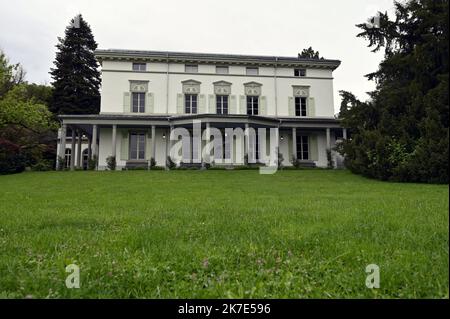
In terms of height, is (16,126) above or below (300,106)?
below

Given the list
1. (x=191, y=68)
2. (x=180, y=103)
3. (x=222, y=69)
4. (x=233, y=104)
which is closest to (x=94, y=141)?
(x=180, y=103)

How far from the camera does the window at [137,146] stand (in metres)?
25.7

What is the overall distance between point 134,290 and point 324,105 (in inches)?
1103

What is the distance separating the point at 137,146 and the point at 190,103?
5620 millimetres

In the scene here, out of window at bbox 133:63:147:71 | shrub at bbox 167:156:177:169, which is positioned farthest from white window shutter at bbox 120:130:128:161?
window at bbox 133:63:147:71

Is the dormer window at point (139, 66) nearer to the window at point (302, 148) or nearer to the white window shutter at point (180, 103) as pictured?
the white window shutter at point (180, 103)

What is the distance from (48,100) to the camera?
122ft

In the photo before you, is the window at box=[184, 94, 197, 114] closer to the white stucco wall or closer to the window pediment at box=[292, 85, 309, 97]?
the white stucco wall

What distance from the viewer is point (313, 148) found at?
26.8 meters

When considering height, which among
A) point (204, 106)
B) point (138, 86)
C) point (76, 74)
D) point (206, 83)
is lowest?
point (204, 106)

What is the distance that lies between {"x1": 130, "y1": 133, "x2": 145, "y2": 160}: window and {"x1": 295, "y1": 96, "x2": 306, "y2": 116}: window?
1324cm

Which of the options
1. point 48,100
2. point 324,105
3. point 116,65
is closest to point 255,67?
point 324,105

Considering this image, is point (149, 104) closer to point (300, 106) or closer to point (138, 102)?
point (138, 102)

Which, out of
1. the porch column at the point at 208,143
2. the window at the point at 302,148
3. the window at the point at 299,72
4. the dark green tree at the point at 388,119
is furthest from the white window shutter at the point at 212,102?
the dark green tree at the point at 388,119
